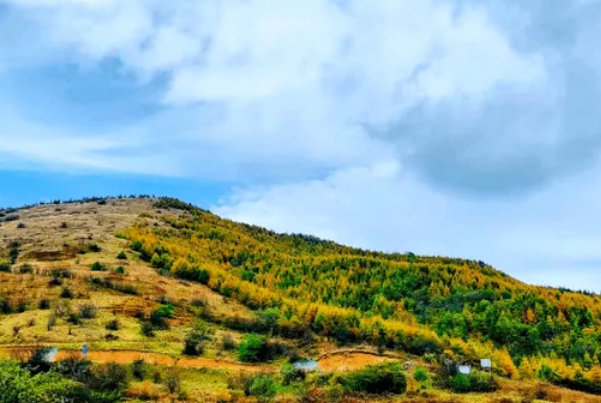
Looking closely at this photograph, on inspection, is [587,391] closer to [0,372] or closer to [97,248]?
[0,372]

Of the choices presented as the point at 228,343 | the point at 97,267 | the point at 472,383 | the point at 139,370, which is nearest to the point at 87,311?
the point at 228,343

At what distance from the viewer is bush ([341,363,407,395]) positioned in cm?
2406

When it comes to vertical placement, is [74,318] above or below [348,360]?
above

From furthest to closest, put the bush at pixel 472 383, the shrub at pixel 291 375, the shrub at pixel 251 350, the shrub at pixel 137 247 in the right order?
the shrub at pixel 137 247, the shrub at pixel 251 350, the shrub at pixel 291 375, the bush at pixel 472 383

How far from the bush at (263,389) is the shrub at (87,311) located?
44.3 feet

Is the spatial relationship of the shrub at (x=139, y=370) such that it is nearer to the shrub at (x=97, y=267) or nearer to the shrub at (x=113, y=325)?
the shrub at (x=113, y=325)

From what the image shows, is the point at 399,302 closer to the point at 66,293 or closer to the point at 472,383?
the point at 472,383

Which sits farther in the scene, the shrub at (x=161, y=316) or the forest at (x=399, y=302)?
the forest at (x=399, y=302)

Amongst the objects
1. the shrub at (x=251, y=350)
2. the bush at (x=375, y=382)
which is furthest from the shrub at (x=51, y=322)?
the bush at (x=375, y=382)

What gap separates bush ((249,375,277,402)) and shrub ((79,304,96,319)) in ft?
44.3

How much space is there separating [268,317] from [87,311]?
10786mm

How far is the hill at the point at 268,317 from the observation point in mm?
26344

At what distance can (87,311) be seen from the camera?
34250 millimetres

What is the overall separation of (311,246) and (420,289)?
3144 cm
